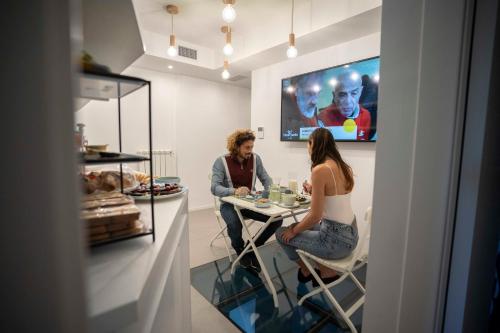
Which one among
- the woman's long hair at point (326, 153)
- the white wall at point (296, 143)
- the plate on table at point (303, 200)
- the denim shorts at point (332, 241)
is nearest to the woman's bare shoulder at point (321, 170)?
the woman's long hair at point (326, 153)

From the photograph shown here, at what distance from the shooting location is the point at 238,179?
2.75 meters

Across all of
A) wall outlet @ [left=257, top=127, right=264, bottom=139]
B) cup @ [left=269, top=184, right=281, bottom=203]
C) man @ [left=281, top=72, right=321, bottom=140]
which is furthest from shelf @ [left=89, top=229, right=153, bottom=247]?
wall outlet @ [left=257, top=127, right=264, bottom=139]

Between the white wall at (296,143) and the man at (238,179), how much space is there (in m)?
0.87

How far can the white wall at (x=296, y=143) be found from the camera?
274 centimetres

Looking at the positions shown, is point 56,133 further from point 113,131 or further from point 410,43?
point 113,131

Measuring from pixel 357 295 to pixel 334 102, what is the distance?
6.81ft

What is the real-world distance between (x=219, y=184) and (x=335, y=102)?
5.59ft

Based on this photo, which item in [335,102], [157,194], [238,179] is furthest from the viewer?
[335,102]

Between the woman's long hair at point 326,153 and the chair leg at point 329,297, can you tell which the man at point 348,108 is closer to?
the woman's long hair at point 326,153

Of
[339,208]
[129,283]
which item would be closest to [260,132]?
[339,208]

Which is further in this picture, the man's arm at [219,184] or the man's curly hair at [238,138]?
the man's curly hair at [238,138]

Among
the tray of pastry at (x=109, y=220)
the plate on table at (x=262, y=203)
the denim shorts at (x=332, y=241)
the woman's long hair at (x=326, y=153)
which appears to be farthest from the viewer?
the plate on table at (x=262, y=203)

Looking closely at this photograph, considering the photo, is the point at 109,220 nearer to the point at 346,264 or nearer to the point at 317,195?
the point at 317,195

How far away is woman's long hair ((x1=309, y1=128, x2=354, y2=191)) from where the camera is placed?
1.83m
